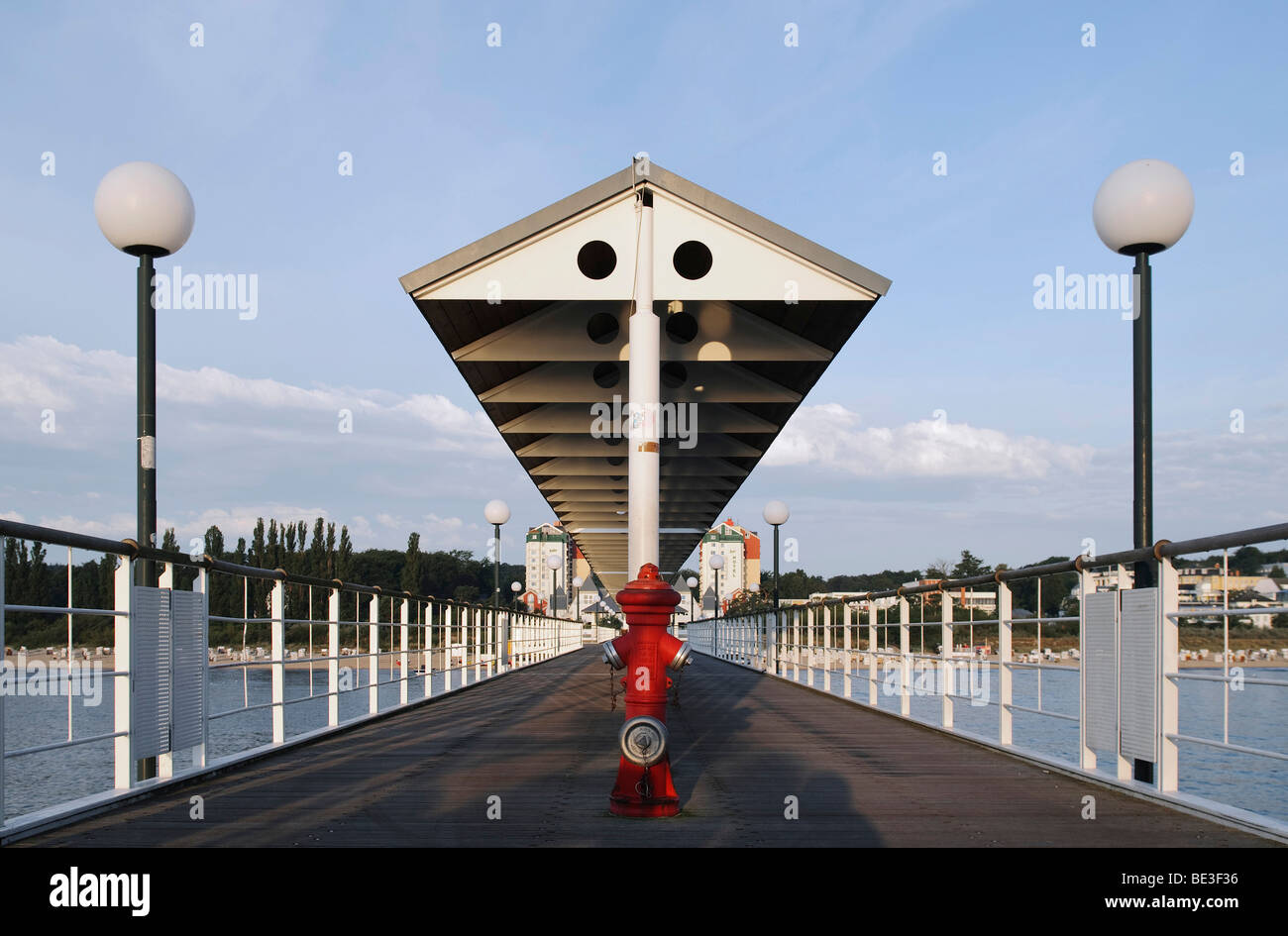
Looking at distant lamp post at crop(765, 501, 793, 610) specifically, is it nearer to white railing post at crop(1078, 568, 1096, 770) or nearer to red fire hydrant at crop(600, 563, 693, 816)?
white railing post at crop(1078, 568, 1096, 770)

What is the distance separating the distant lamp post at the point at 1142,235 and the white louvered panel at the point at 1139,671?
2.10ft

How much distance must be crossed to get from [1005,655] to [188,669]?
16.3 ft

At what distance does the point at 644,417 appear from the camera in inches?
295

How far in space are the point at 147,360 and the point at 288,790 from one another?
2428 mm

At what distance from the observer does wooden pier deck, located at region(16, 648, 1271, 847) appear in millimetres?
4094

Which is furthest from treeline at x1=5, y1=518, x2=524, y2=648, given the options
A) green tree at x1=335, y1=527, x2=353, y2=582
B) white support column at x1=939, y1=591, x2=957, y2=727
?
white support column at x1=939, y1=591, x2=957, y2=727

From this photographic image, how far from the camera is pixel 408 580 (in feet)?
210

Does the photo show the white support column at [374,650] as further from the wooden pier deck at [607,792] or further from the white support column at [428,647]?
the white support column at [428,647]

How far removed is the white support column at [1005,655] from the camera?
6.85 m

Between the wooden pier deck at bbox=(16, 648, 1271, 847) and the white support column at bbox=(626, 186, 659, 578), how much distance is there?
5.10 ft

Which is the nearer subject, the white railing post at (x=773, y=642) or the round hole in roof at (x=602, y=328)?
the round hole in roof at (x=602, y=328)

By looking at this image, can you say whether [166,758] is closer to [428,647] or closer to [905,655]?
[905,655]

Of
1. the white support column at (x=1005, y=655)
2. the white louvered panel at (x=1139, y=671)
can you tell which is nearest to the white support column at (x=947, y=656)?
the white support column at (x=1005, y=655)
